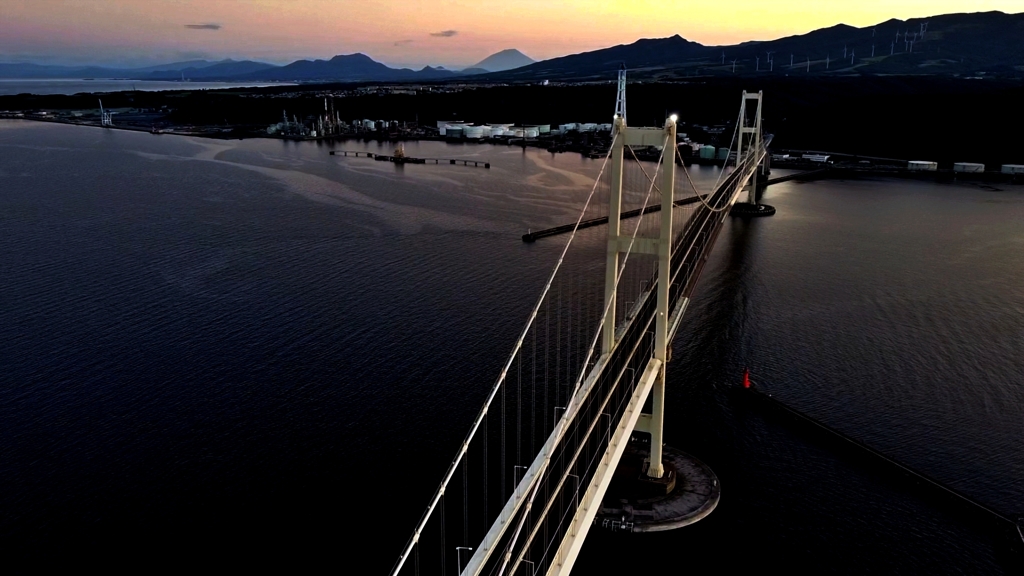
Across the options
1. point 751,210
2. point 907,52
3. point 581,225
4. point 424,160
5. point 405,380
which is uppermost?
point 907,52

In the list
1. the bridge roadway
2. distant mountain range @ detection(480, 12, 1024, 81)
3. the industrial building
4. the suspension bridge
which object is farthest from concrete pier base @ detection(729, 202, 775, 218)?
distant mountain range @ detection(480, 12, 1024, 81)

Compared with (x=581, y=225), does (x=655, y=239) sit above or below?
above

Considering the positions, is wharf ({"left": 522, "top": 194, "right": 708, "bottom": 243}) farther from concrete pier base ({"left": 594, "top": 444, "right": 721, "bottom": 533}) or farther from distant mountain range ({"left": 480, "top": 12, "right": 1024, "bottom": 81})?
distant mountain range ({"left": 480, "top": 12, "right": 1024, "bottom": 81})

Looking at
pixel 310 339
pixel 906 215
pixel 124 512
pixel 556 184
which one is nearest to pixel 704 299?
pixel 310 339

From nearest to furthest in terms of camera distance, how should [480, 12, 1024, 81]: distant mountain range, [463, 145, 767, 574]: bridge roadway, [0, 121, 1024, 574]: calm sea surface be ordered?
1. [463, 145, 767, 574]: bridge roadway
2. [0, 121, 1024, 574]: calm sea surface
3. [480, 12, 1024, 81]: distant mountain range

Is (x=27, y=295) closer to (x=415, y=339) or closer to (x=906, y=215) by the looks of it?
→ (x=415, y=339)

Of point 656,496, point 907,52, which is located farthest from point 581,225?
point 907,52

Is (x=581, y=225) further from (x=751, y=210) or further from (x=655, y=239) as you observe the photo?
(x=655, y=239)
